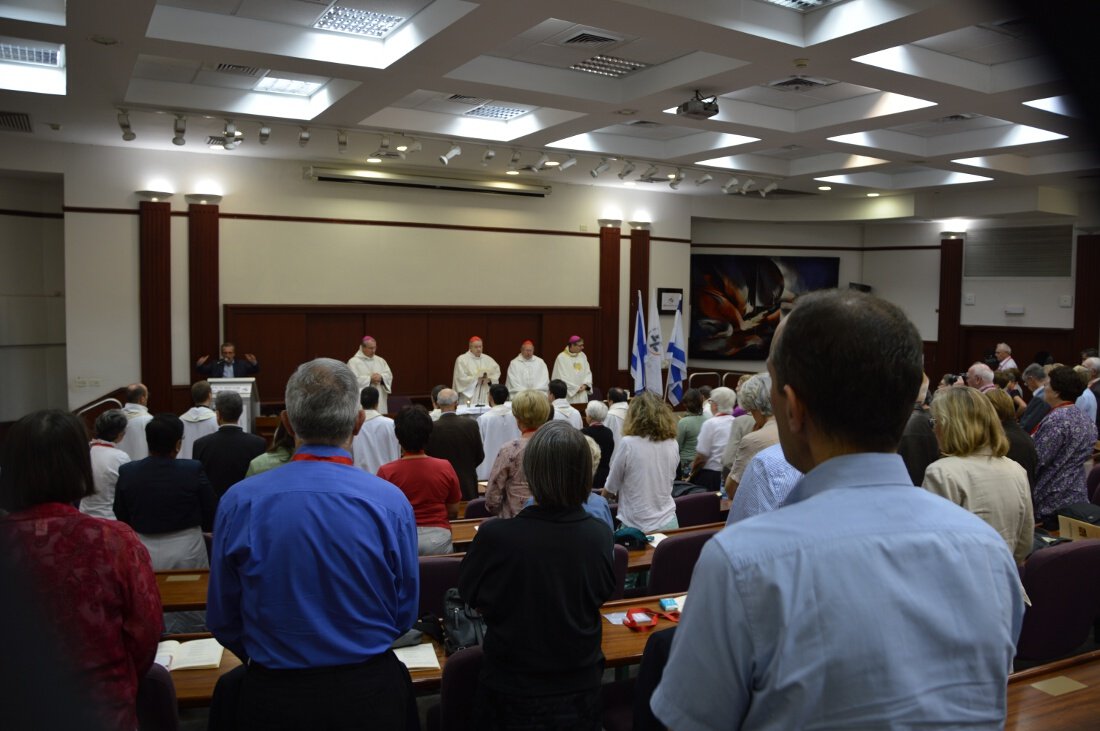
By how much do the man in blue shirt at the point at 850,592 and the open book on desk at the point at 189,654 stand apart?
226cm

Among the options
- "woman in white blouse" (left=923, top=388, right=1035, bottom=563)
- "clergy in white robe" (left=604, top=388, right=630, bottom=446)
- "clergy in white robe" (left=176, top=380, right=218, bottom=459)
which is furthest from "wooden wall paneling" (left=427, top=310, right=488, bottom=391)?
"woman in white blouse" (left=923, top=388, right=1035, bottom=563)

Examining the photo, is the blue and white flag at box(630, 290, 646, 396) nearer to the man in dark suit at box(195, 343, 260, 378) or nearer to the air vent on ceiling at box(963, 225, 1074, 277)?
the man in dark suit at box(195, 343, 260, 378)

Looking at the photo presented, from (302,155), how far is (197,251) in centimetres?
199

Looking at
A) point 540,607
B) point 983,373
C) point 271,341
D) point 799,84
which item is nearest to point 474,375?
point 271,341

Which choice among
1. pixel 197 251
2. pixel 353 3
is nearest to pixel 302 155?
pixel 197 251

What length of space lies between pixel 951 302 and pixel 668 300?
5.48m

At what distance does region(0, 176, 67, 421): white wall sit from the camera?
11.3 metres

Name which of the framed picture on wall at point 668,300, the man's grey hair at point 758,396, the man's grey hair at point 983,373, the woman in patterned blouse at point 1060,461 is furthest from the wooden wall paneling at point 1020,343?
the man's grey hair at point 758,396

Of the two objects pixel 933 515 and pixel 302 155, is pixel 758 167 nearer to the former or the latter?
pixel 302 155

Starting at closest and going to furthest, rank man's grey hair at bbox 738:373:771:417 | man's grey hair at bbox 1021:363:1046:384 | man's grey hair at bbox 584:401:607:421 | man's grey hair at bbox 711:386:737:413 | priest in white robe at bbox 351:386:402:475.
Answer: man's grey hair at bbox 738:373:771:417 → man's grey hair at bbox 711:386:737:413 → man's grey hair at bbox 584:401:607:421 → priest in white robe at bbox 351:386:402:475 → man's grey hair at bbox 1021:363:1046:384

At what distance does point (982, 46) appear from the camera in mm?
7344

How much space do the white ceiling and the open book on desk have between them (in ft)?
14.1

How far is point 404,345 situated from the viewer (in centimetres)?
1321

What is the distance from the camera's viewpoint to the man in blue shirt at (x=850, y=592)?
1032 millimetres
